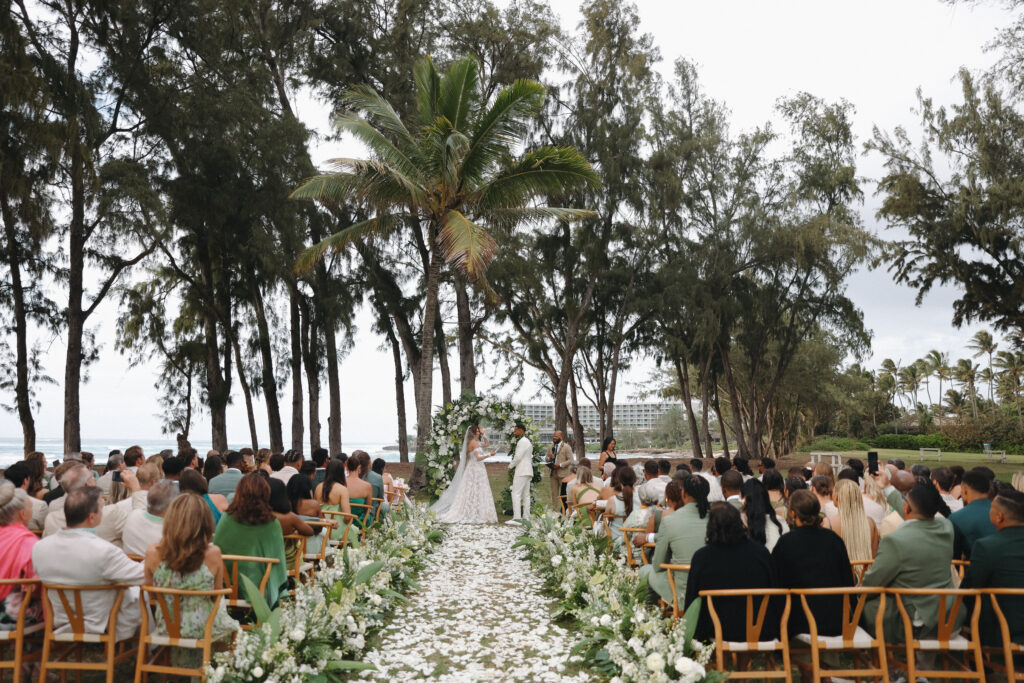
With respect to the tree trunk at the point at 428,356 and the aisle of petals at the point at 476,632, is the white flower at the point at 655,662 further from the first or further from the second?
the tree trunk at the point at 428,356

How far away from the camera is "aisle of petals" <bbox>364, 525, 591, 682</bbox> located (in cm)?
511

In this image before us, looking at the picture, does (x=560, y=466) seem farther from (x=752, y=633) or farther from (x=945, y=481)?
(x=752, y=633)

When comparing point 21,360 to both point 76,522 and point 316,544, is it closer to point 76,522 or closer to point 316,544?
point 316,544

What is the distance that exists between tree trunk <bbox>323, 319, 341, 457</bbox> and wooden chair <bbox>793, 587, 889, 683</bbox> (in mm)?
18492

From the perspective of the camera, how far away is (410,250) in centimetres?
2472

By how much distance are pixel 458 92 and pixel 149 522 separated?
12.2 metres

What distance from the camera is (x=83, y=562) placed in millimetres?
4039

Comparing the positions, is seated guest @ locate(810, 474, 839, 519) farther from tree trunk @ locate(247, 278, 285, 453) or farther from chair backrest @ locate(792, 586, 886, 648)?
tree trunk @ locate(247, 278, 285, 453)

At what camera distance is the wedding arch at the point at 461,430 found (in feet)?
50.5

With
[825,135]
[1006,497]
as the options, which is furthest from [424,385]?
[825,135]

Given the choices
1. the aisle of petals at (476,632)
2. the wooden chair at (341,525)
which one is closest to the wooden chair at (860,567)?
the aisle of petals at (476,632)

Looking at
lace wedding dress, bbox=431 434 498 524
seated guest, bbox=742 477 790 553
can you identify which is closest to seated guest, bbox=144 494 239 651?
seated guest, bbox=742 477 790 553

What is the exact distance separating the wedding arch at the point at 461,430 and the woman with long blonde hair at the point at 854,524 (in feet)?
32.8

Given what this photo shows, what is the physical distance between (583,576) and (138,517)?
369 cm
